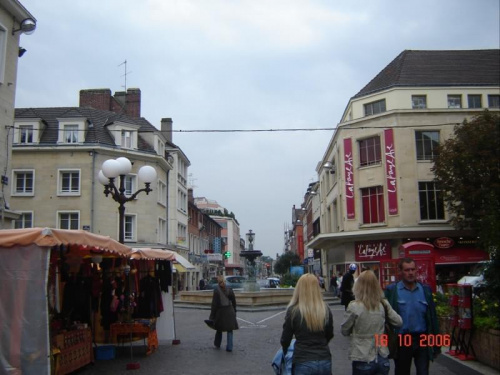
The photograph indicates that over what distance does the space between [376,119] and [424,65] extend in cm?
628

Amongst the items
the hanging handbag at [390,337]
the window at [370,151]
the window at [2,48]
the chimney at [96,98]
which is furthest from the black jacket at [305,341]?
the chimney at [96,98]

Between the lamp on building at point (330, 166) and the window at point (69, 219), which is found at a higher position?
the lamp on building at point (330, 166)

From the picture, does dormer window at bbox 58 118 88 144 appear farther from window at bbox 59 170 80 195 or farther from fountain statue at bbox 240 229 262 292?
fountain statue at bbox 240 229 262 292

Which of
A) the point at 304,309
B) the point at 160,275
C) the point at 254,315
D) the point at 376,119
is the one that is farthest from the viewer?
the point at 376,119

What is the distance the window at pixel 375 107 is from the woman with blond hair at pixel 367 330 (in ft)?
99.8

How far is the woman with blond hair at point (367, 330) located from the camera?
563 cm

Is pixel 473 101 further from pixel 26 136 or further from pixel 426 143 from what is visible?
pixel 26 136

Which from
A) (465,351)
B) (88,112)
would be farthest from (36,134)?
(465,351)

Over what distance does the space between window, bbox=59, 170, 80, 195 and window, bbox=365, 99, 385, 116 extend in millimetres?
20431

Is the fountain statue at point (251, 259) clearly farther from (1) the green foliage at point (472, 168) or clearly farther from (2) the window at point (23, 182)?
(2) the window at point (23, 182)

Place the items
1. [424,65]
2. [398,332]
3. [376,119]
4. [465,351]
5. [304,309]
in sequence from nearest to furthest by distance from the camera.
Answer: [304,309]
[398,332]
[465,351]
[376,119]
[424,65]

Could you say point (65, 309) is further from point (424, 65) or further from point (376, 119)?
point (424, 65)

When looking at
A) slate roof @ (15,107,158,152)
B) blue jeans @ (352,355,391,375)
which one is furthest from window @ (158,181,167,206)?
blue jeans @ (352,355,391,375)

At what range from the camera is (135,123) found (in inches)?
1582
